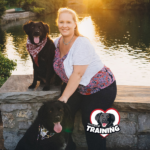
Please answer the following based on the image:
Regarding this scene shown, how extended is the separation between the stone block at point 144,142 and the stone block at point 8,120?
174 centimetres

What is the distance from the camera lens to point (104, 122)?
108 inches

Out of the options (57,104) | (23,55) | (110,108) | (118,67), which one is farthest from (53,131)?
(23,55)

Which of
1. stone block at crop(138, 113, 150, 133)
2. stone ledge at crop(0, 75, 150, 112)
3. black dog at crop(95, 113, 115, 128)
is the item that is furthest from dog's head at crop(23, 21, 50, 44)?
stone block at crop(138, 113, 150, 133)

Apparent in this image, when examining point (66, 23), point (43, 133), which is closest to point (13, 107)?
point (43, 133)

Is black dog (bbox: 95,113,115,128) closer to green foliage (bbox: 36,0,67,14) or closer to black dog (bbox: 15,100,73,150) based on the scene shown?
black dog (bbox: 15,100,73,150)

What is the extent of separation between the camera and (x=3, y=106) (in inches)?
119

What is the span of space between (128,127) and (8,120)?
1.63 metres

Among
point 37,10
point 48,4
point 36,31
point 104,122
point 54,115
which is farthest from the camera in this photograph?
point 48,4

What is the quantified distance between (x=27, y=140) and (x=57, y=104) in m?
0.66

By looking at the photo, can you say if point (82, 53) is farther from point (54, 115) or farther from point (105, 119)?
point (105, 119)

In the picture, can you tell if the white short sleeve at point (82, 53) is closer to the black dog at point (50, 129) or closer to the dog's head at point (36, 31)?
the black dog at point (50, 129)

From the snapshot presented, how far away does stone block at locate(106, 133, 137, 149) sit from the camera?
3.05m

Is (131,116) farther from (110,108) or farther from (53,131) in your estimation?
(53,131)

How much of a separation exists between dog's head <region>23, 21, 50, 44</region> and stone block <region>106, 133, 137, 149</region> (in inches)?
66.2
